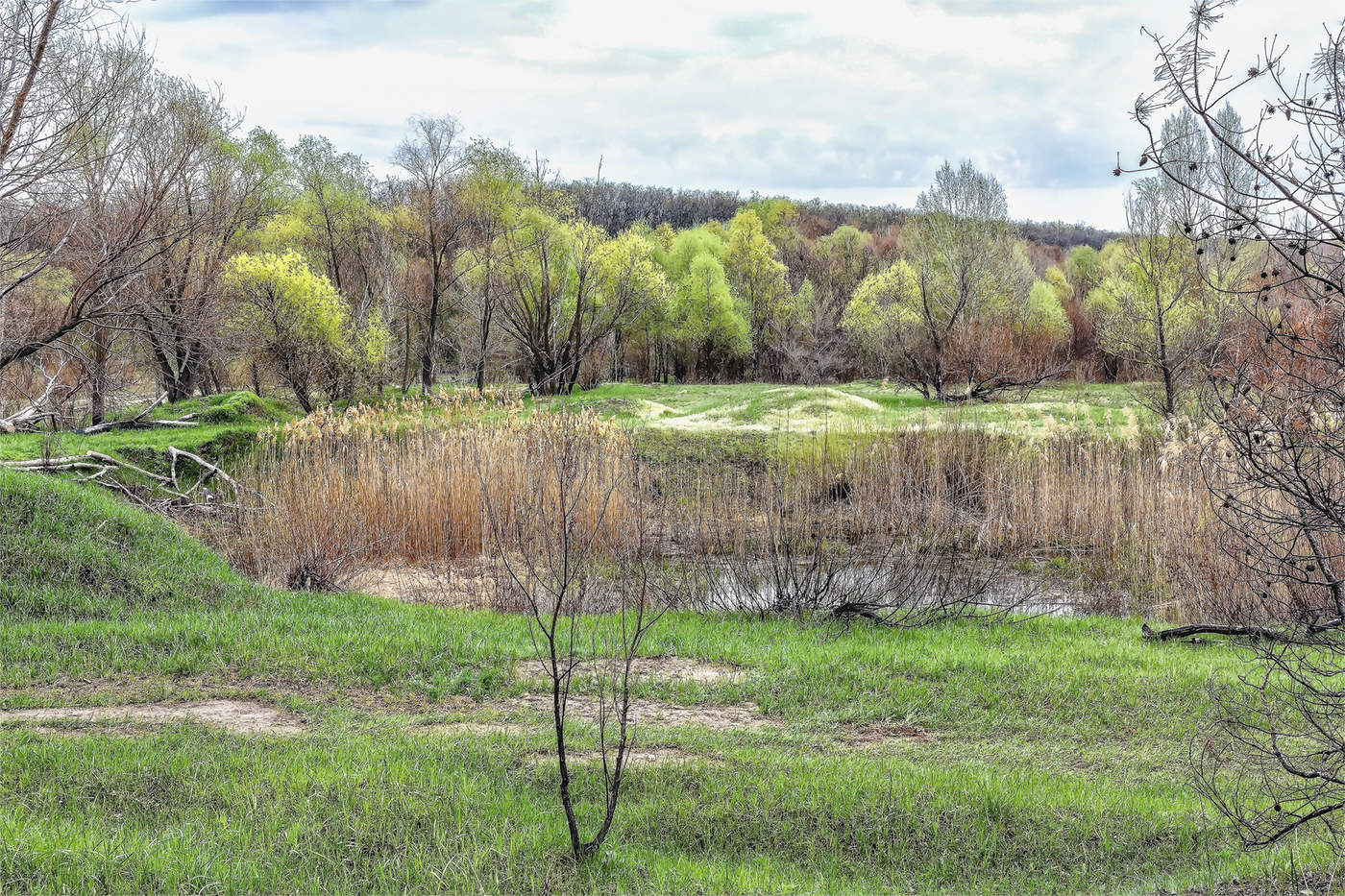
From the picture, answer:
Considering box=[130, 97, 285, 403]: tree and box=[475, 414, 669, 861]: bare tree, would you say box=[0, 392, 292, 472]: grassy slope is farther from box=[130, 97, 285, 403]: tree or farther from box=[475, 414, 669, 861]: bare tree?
box=[475, 414, 669, 861]: bare tree

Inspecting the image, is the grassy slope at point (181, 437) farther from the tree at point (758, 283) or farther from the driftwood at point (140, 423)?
the tree at point (758, 283)

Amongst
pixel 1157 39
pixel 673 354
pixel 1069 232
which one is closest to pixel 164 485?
pixel 1157 39

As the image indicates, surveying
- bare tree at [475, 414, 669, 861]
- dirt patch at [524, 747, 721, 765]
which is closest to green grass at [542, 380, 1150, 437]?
bare tree at [475, 414, 669, 861]

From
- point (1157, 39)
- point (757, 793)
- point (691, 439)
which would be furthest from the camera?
point (691, 439)

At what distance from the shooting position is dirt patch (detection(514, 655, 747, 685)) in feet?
24.5

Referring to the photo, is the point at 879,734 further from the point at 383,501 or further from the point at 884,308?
the point at 884,308

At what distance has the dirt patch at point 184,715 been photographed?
6.14 m

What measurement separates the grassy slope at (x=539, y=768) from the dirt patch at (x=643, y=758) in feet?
0.34

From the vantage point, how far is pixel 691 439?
707 inches

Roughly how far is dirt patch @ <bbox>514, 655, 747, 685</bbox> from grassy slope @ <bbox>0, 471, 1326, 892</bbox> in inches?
7.2

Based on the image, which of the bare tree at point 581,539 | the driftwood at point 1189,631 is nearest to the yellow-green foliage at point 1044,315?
the bare tree at point 581,539

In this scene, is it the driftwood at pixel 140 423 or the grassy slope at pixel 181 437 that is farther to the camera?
the driftwood at pixel 140 423

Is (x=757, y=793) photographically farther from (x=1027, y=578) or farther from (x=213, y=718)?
(x=1027, y=578)

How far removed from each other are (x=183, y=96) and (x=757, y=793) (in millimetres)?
19706
